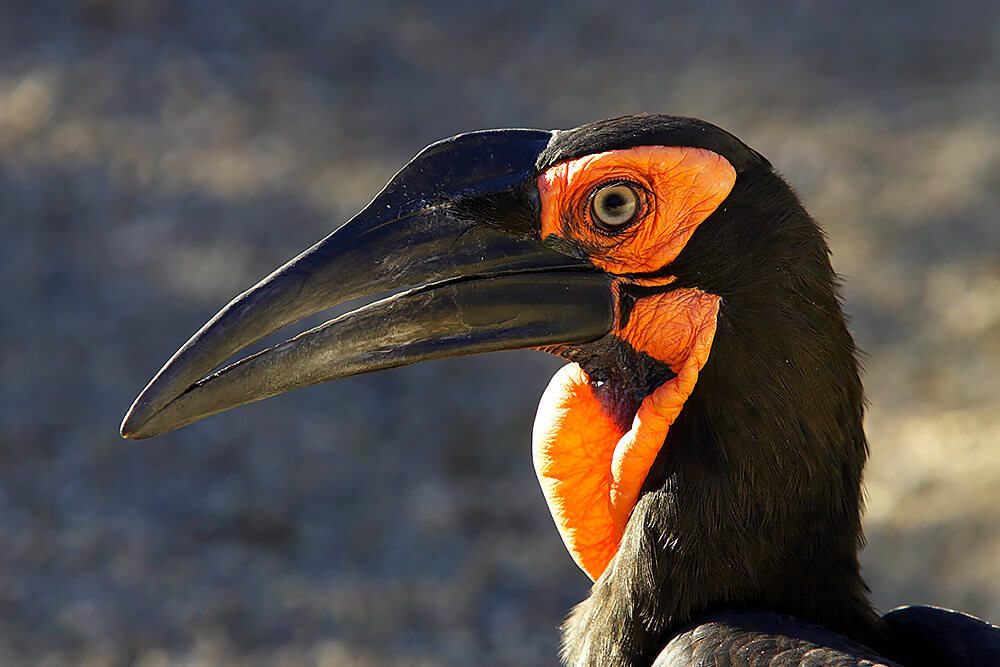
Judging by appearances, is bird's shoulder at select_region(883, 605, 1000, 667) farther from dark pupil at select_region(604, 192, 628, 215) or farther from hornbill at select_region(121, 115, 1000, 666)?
dark pupil at select_region(604, 192, 628, 215)

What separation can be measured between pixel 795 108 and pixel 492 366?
8.72 ft

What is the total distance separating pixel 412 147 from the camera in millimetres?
6270

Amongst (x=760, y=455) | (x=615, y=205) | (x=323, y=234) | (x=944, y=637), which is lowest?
(x=944, y=637)

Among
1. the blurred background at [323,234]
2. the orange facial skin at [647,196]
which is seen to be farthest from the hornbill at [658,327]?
the blurred background at [323,234]

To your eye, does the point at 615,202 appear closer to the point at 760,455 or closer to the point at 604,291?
the point at 604,291

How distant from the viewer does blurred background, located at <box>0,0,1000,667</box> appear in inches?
163

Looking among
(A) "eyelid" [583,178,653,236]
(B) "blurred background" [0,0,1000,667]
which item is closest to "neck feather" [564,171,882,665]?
(A) "eyelid" [583,178,653,236]

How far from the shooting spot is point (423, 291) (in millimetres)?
2078

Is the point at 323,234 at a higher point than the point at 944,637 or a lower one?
higher

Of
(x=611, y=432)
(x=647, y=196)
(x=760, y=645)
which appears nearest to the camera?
(x=760, y=645)

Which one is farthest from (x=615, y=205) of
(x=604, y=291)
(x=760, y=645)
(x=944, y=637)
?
(x=944, y=637)

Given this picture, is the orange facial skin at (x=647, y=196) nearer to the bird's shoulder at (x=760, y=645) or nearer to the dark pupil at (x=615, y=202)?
the dark pupil at (x=615, y=202)

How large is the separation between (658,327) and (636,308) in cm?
6

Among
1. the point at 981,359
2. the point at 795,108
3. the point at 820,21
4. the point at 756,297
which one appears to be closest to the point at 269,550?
the point at 756,297
